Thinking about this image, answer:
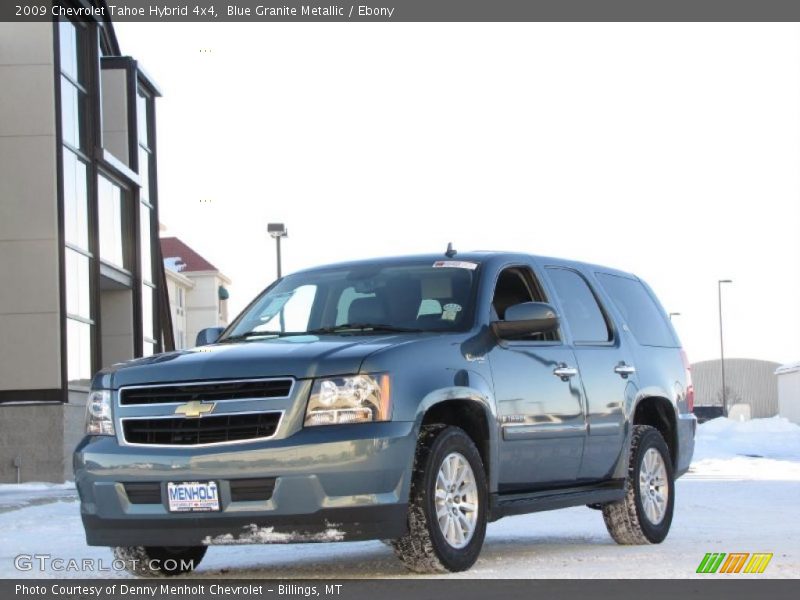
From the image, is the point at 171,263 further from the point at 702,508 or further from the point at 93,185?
the point at 702,508

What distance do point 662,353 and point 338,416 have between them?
4667 mm

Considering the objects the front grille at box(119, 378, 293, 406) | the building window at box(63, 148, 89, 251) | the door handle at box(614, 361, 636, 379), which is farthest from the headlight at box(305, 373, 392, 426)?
the building window at box(63, 148, 89, 251)

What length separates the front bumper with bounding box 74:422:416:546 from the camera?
7594 millimetres

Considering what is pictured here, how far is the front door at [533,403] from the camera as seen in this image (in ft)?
29.3

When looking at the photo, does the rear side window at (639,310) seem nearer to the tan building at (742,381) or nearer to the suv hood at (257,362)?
the suv hood at (257,362)

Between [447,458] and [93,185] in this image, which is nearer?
[447,458]

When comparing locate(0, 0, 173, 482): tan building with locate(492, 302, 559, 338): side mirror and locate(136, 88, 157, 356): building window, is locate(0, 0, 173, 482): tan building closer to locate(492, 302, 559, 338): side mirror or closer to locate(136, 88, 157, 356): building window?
locate(136, 88, 157, 356): building window

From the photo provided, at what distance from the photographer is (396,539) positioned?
7.91 metres

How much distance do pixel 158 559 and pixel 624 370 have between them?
380 centimetres

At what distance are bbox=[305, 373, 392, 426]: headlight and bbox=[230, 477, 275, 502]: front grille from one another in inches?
14.9

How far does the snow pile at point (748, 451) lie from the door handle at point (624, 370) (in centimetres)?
1178

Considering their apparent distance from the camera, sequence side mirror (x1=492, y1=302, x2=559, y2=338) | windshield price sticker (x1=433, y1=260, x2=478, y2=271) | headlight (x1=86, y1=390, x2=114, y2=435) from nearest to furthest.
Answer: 1. headlight (x1=86, y1=390, x2=114, y2=435)
2. side mirror (x1=492, y1=302, x2=559, y2=338)
3. windshield price sticker (x1=433, y1=260, x2=478, y2=271)

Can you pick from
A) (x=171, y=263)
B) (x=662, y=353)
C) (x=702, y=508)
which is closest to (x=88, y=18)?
(x=702, y=508)

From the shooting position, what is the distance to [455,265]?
9.47 meters
